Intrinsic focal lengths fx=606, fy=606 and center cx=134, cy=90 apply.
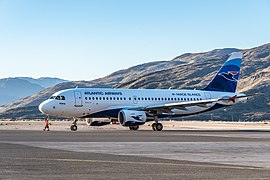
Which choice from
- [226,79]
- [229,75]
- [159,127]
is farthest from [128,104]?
[229,75]

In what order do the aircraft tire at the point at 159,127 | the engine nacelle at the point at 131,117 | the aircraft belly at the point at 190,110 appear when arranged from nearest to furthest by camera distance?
the engine nacelle at the point at 131,117 < the aircraft tire at the point at 159,127 < the aircraft belly at the point at 190,110

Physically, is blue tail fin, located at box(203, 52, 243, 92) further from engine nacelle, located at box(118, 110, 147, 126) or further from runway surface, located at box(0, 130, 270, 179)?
runway surface, located at box(0, 130, 270, 179)

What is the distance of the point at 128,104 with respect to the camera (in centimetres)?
5816

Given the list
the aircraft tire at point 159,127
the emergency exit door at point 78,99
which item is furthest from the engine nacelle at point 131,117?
the emergency exit door at point 78,99

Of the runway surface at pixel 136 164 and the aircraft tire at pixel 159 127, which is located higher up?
the aircraft tire at pixel 159 127

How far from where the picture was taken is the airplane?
55.8 m

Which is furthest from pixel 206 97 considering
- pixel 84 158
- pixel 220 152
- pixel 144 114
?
pixel 84 158

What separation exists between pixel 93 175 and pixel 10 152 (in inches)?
360

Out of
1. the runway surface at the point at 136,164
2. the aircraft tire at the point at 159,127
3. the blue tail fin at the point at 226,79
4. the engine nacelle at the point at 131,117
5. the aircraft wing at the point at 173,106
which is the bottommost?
the runway surface at the point at 136,164

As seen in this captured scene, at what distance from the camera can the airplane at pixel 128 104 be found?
183ft

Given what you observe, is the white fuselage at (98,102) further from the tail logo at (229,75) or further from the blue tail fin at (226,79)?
the tail logo at (229,75)

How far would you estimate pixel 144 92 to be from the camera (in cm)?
6038

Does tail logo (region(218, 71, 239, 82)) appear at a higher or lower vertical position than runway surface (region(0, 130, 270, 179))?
higher

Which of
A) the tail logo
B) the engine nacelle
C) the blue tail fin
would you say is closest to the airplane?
the engine nacelle
